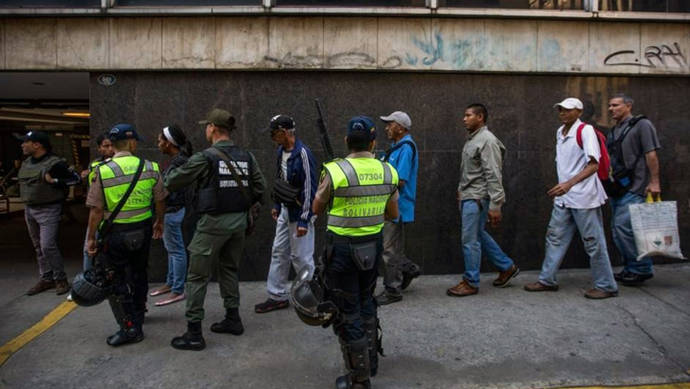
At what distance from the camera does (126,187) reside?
14.2 feet

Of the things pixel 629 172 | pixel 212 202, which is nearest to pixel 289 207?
pixel 212 202

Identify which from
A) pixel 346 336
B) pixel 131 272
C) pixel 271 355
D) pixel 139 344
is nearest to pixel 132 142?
pixel 131 272

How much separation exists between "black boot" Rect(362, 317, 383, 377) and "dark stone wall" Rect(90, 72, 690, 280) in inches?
107

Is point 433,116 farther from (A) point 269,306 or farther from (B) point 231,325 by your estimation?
(B) point 231,325

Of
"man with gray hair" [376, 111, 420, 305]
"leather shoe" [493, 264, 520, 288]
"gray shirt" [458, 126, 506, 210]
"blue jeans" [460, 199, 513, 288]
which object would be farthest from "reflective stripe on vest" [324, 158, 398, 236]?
"leather shoe" [493, 264, 520, 288]

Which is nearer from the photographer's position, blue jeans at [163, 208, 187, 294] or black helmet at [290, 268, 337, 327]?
black helmet at [290, 268, 337, 327]

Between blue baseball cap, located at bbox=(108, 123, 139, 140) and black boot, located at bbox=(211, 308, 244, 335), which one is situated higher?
blue baseball cap, located at bbox=(108, 123, 139, 140)

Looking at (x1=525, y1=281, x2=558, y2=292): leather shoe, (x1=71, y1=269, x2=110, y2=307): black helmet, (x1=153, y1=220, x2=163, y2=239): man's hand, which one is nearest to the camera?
(x1=71, y1=269, x2=110, y2=307): black helmet

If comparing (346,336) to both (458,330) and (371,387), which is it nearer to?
(371,387)

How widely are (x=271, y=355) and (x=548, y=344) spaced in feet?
7.50

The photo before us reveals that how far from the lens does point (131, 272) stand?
14.8 ft

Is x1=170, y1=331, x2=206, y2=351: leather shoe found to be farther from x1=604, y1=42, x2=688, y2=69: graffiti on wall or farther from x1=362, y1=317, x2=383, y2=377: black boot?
x1=604, y1=42, x2=688, y2=69: graffiti on wall

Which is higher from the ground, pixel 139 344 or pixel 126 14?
pixel 126 14

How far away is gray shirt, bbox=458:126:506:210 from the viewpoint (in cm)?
529
